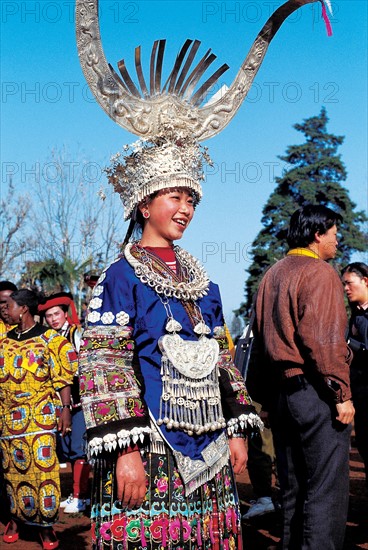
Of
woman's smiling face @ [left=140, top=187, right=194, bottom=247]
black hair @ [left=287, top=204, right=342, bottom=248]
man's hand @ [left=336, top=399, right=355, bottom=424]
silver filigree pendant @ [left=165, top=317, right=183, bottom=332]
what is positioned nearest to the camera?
silver filigree pendant @ [left=165, top=317, right=183, bottom=332]

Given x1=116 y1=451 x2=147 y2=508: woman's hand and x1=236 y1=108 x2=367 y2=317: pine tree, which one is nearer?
x1=116 y1=451 x2=147 y2=508: woman's hand

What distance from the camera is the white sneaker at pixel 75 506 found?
7.12 metres

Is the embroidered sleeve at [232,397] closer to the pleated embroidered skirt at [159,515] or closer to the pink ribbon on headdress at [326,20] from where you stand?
the pleated embroidered skirt at [159,515]

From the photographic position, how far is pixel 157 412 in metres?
2.84

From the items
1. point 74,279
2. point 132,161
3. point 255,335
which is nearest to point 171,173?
point 132,161

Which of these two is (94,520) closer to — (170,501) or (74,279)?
(170,501)

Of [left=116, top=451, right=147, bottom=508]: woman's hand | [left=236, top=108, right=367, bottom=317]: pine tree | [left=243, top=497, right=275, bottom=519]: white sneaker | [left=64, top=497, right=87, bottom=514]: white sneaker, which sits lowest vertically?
[left=64, top=497, right=87, bottom=514]: white sneaker

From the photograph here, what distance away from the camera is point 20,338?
5.95 meters

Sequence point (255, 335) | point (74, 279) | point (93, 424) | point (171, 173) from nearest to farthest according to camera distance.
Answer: point (93, 424)
point (171, 173)
point (255, 335)
point (74, 279)

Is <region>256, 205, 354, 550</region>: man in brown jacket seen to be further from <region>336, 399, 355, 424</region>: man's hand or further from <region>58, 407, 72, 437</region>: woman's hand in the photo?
<region>58, 407, 72, 437</region>: woman's hand

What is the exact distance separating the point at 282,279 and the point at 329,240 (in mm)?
423

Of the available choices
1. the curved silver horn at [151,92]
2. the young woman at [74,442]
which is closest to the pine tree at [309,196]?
the young woman at [74,442]

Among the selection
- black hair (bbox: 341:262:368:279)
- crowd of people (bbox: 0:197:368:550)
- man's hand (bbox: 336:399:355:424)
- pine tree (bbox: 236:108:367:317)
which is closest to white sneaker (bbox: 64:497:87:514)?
crowd of people (bbox: 0:197:368:550)

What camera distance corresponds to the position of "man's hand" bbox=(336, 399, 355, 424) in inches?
151
